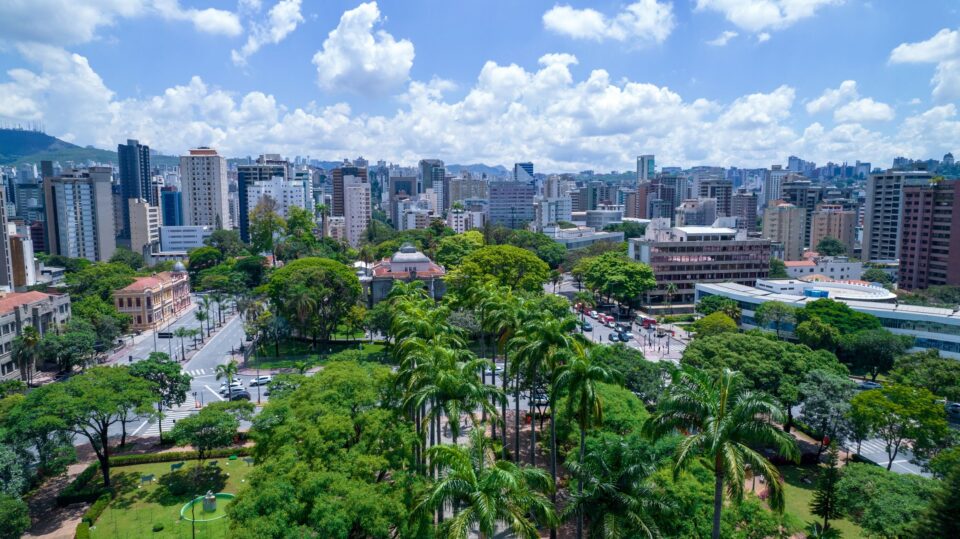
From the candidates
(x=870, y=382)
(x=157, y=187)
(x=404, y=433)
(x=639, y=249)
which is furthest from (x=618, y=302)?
(x=157, y=187)

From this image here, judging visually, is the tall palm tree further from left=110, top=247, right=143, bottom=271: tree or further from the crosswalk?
left=110, top=247, right=143, bottom=271: tree

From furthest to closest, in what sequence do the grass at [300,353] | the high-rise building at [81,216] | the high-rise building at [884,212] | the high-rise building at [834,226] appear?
1. the high-rise building at [834,226]
2. the high-rise building at [81,216]
3. the high-rise building at [884,212]
4. the grass at [300,353]

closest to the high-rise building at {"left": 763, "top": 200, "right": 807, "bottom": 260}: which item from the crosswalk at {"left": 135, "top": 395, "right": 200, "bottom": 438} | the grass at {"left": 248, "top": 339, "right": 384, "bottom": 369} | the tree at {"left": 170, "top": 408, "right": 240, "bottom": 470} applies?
the grass at {"left": 248, "top": 339, "right": 384, "bottom": 369}

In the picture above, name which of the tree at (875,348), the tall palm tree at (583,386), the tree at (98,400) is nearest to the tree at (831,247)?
the tree at (875,348)

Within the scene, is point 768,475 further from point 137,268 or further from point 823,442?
point 137,268

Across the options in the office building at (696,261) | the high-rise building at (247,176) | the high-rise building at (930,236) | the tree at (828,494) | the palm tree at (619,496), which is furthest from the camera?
the high-rise building at (247,176)

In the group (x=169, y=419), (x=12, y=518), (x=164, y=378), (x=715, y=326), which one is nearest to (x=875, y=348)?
(x=715, y=326)

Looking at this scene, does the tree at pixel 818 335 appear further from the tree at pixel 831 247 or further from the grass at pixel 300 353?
the tree at pixel 831 247
